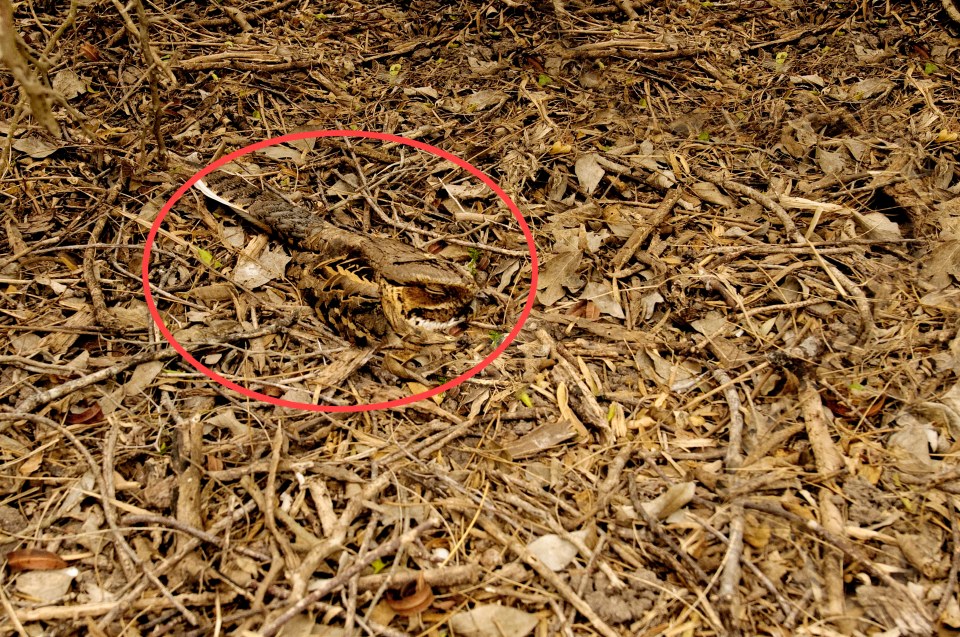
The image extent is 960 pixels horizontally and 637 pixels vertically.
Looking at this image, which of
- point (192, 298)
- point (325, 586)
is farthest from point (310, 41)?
point (325, 586)

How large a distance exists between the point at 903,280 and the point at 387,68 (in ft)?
9.86

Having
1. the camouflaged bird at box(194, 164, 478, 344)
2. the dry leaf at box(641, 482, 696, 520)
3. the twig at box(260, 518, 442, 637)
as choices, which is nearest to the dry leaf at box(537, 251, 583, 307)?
the camouflaged bird at box(194, 164, 478, 344)

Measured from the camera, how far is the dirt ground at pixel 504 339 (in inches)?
78.9

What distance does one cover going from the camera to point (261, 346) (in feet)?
8.84

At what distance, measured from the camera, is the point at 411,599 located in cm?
195

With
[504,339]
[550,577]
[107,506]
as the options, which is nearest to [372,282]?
[504,339]

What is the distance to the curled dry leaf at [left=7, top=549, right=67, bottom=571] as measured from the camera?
6.67 feet

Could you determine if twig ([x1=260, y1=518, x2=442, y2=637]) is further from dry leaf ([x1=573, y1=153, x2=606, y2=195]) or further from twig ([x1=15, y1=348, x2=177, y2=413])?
dry leaf ([x1=573, y1=153, x2=606, y2=195])

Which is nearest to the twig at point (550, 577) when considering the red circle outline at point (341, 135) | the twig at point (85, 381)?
the red circle outline at point (341, 135)

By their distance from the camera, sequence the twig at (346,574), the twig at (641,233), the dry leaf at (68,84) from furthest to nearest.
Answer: the dry leaf at (68,84)
the twig at (641,233)
the twig at (346,574)

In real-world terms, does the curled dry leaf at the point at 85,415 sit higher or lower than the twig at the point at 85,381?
lower

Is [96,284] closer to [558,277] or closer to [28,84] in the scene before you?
[28,84]

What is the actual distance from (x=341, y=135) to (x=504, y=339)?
1625mm

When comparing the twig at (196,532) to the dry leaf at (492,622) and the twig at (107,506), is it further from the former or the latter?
the dry leaf at (492,622)
